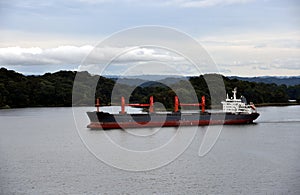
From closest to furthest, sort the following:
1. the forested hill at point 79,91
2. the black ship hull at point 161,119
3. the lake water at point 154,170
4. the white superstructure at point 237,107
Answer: the lake water at point 154,170 → the black ship hull at point 161,119 → the white superstructure at point 237,107 → the forested hill at point 79,91

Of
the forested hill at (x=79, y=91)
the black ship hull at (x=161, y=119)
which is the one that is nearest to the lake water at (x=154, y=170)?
the black ship hull at (x=161, y=119)

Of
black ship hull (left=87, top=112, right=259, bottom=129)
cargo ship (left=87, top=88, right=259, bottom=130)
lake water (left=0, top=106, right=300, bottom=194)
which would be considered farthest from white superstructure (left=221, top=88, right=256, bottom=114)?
lake water (left=0, top=106, right=300, bottom=194)

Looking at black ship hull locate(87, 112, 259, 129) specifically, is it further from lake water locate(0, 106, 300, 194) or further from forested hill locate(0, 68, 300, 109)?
forested hill locate(0, 68, 300, 109)

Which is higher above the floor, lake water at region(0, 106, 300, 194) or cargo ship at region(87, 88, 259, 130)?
cargo ship at region(87, 88, 259, 130)

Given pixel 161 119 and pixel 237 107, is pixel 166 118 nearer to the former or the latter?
pixel 161 119

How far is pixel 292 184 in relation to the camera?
13.9 m

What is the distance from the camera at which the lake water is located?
13.8 m

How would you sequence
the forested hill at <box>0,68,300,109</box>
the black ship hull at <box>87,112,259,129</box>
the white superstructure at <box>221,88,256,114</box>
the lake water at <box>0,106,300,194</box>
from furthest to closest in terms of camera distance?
1. the forested hill at <box>0,68,300,109</box>
2. the white superstructure at <box>221,88,256,114</box>
3. the black ship hull at <box>87,112,259,129</box>
4. the lake water at <box>0,106,300,194</box>

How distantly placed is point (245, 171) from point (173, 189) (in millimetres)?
3321

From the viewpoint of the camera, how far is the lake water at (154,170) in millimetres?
13789

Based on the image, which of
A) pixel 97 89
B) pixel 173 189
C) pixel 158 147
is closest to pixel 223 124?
pixel 158 147

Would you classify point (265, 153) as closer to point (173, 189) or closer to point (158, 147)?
point (158, 147)

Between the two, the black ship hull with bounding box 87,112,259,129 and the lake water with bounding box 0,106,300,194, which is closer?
the lake water with bounding box 0,106,300,194

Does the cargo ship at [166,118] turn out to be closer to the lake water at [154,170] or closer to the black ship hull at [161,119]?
the black ship hull at [161,119]
